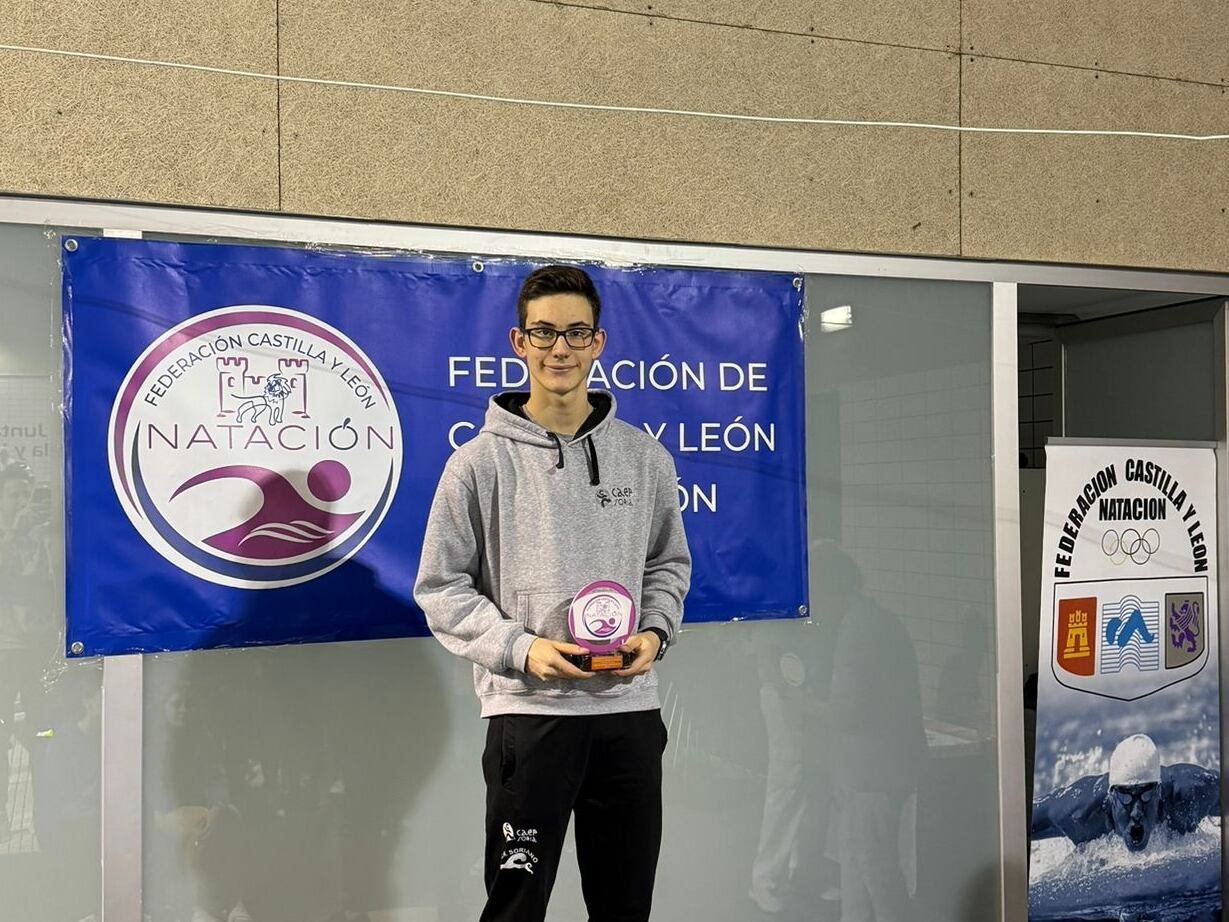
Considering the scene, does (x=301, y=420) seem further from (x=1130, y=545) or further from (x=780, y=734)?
(x=1130, y=545)

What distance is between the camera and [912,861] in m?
3.41

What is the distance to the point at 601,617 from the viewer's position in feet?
7.25

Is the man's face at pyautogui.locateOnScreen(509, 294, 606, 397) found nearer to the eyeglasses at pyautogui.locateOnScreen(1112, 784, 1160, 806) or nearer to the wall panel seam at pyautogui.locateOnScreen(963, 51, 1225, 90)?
the wall panel seam at pyautogui.locateOnScreen(963, 51, 1225, 90)

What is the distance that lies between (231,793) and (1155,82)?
10.8ft

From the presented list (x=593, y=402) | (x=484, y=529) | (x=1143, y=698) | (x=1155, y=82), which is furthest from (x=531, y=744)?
(x=1155, y=82)

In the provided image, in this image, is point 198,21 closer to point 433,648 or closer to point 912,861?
point 433,648

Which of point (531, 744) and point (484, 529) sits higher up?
point (484, 529)

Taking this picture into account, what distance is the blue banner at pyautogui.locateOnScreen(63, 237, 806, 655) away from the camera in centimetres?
266

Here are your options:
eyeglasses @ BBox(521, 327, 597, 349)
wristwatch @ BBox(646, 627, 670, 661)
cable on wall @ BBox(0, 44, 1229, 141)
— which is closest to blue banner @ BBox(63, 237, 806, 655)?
cable on wall @ BBox(0, 44, 1229, 141)

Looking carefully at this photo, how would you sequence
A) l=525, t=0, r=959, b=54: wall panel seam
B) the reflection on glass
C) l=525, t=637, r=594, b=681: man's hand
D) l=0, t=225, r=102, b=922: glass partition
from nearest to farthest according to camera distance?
l=525, t=637, r=594, b=681: man's hand
l=0, t=225, r=102, b=922: glass partition
the reflection on glass
l=525, t=0, r=959, b=54: wall panel seam

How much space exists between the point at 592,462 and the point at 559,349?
9.0 inches

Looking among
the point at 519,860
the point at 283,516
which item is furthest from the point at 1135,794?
the point at 283,516

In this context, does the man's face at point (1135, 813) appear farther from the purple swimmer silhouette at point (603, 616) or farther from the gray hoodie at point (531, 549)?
the purple swimmer silhouette at point (603, 616)

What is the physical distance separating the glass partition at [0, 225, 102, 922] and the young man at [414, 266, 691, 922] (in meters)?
0.93
